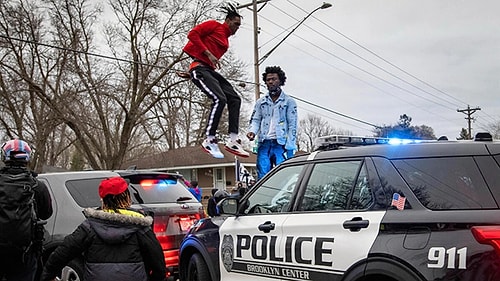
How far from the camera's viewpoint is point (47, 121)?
28.6m

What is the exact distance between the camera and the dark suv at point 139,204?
621 cm

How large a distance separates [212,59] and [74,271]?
114 inches

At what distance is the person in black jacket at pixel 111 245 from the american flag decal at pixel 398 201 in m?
1.70

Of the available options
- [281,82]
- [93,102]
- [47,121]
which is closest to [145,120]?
[93,102]

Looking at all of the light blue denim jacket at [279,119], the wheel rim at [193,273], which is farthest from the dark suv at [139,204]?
the light blue denim jacket at [279,119]

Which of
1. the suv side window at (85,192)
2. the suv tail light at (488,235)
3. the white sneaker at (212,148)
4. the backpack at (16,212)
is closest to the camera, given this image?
the suv tail light at (488,235)

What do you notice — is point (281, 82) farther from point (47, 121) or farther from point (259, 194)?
point (47, 121)

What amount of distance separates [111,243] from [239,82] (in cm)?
2306

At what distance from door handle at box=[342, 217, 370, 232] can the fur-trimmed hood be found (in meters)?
1.44

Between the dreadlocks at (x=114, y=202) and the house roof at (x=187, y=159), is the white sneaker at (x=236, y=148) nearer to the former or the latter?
the dreadlocks at (x=114, y=202)

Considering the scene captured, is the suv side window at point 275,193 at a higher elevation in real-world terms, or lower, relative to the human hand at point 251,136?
lower

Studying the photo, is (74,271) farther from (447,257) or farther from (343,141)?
(447,257)

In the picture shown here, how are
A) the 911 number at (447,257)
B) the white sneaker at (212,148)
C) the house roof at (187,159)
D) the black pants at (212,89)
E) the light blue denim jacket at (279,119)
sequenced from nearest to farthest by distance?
the 911 number at (447,257) < the black pants at (212,89) < the white sneaker at (212,148) < the light blue denim jacket at (279,119) < the house roof at (187,159)

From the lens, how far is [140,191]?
647 cm
